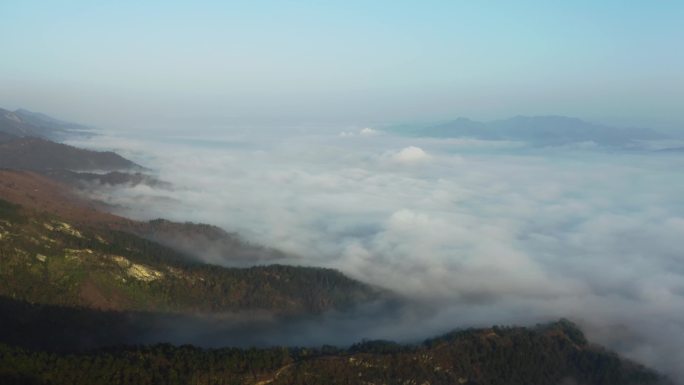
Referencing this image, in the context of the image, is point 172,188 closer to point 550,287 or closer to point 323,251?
point 323,251

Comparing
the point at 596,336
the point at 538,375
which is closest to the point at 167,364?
the point at 538,375

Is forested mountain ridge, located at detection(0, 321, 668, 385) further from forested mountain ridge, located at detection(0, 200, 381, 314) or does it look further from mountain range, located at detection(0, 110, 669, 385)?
forested mountain ridge, located at detection(0, 200, 381, 314)

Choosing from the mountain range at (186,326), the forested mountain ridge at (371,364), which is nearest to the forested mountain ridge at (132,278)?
the mountain range at (186,326)

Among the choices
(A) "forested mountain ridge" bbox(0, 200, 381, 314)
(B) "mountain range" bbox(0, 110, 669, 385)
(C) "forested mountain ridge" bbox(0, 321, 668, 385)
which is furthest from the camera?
(A) "forested mountain ridge" bbox(0, 200, 381, 314)

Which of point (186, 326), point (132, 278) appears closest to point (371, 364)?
point (186, 326)

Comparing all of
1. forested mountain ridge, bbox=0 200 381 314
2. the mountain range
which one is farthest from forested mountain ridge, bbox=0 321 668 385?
forested mountain ridge, bbox=0 200 381 314

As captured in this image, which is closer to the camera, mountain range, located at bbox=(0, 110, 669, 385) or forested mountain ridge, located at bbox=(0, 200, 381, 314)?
mountain range, located at bbox=(0, 110, 669, 385)

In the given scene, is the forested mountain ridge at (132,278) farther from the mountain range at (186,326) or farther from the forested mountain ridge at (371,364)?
the forested mountain ridge at (371,364)
